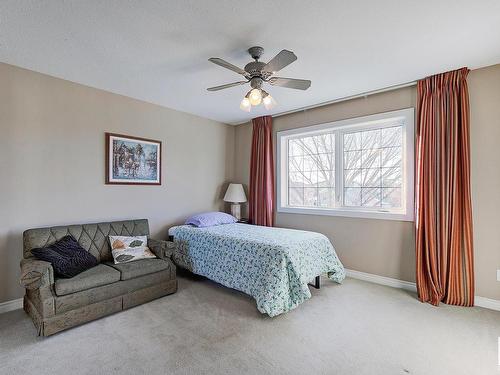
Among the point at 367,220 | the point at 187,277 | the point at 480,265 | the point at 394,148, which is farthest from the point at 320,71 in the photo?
the point at 187,277

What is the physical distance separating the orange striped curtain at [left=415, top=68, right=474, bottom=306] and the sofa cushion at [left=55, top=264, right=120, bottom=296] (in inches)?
131

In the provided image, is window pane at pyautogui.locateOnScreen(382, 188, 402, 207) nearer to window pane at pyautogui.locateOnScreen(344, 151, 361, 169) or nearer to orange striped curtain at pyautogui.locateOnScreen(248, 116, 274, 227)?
window pane at pyautogui.locateOnScreen(344, 151, 361, 169)

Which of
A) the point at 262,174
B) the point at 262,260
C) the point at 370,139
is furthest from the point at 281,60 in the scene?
the point at 262,174

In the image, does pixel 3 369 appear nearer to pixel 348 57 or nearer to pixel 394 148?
pixel 348 57

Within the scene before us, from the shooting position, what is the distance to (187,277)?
3.81 m

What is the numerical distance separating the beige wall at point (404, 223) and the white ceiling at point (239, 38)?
31 centimetres

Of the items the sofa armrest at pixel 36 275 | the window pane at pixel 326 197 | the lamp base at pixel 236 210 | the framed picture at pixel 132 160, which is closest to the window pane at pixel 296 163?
the window pane at pixel 326 197

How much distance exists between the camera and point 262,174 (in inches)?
183

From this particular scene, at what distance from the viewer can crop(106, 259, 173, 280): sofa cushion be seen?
2.79 meters

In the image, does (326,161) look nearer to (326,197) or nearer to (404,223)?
(326,197)

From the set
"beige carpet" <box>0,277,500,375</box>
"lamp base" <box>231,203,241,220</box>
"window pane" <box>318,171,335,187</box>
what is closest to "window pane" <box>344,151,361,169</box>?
"window pane" <box>318,171,335,187</box>

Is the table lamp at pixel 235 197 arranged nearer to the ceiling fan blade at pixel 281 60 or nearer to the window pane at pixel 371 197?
the window pane at pixel 371 197

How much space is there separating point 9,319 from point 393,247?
14.0ft

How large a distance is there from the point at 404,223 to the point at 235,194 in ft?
8.56
